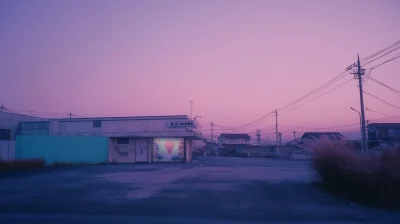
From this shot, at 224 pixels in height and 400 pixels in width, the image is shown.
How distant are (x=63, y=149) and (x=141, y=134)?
914cm

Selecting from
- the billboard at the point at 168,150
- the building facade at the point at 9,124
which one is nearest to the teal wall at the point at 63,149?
the billboard at the point at 168,150

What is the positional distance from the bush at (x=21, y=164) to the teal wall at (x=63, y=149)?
340 centimetres

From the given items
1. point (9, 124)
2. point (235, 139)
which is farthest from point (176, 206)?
point (235, 139)

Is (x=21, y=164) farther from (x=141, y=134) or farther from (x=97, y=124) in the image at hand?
(x=141, y=134)

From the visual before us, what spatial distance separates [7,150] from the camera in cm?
2992

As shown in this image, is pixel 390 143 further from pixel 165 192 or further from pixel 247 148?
pixel 247 148

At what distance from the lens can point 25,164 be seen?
89.4 ft

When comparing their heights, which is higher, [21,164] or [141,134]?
[141,134]

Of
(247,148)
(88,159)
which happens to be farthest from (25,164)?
(247,148)

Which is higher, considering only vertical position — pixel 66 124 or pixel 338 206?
pixel 66 124

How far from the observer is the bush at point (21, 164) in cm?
2525

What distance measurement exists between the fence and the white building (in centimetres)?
1096

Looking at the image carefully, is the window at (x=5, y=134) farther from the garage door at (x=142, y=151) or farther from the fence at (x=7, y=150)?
the garage door at (x=142, y=151)

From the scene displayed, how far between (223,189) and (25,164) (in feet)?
63.1
